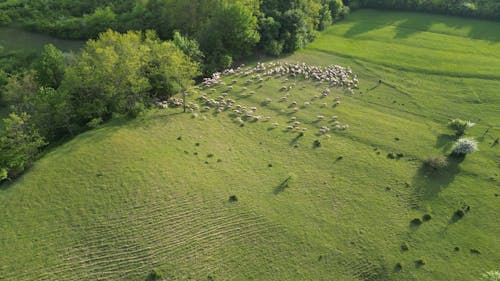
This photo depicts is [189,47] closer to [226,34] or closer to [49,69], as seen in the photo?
[226,34]

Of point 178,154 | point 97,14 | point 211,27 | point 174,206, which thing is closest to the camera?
point 174,206

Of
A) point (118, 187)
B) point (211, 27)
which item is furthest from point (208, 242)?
point (211, 27)

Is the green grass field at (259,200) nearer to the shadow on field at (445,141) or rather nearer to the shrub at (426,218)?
the shadow on field at (445,141)

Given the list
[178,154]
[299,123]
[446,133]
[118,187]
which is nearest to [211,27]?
[299,123]

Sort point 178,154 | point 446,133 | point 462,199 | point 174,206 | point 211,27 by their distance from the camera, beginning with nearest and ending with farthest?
1. point 174,206
2. point 462,199
3. point 178,154
4. point 446,133
5. point 211,27

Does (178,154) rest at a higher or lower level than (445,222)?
higher

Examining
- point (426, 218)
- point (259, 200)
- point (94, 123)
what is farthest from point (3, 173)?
point (426, 218)

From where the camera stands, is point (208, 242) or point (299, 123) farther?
point (299, 123)

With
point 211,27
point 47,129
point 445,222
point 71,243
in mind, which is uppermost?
point 211,27

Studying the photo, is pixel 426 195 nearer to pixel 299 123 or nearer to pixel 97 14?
pixel 299 123
